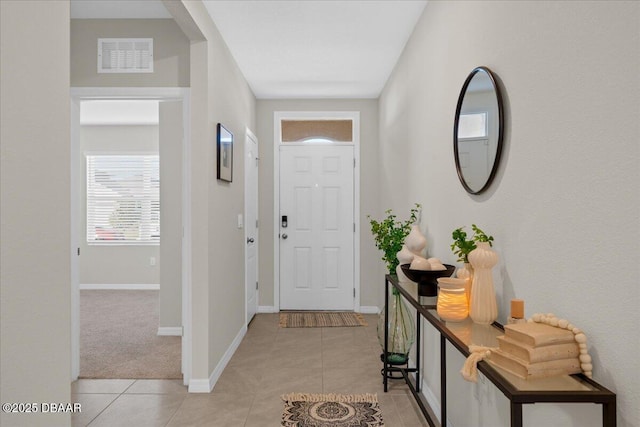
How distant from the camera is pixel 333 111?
521cm

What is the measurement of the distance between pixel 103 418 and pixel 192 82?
7.26ft

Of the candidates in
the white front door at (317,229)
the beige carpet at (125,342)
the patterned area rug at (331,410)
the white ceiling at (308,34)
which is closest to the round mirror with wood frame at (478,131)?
the white ceiling at (308,34)

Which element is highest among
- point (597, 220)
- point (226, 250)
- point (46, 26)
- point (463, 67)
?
point (463, 67)

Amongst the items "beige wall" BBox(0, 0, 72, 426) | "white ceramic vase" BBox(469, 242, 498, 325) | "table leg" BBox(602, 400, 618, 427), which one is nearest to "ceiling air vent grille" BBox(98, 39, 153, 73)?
"beige wall" BBox(0, 0, 72, 426)

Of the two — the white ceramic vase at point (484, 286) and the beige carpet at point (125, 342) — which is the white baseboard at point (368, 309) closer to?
the beige carpet at point (125, 342)

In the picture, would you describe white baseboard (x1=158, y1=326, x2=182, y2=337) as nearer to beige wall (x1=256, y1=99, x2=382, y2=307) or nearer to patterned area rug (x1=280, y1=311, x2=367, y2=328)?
patterned area rug (x1=280, y1=311, x2=367, y2=328)

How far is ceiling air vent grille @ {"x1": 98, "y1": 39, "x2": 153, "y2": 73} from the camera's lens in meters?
3.09

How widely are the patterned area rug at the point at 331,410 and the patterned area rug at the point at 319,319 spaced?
1.77 meters

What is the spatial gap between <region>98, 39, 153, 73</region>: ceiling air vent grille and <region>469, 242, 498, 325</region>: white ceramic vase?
2657mm

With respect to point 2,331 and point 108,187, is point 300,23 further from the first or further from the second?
point 108,187

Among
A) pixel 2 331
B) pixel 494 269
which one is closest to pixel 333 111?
pixel 494 269

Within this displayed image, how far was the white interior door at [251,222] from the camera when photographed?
447 centimetres

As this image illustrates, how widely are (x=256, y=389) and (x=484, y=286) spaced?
1.96 meters

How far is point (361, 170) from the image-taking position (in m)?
5.21
